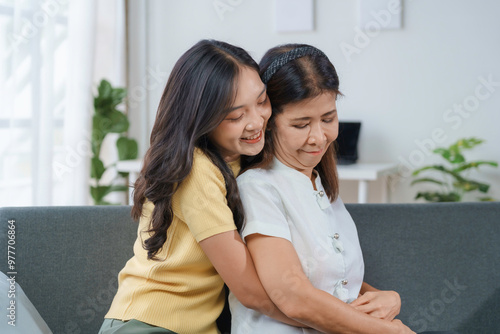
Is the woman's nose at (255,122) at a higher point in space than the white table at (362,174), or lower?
higher

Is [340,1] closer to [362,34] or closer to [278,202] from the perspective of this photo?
[362,34]

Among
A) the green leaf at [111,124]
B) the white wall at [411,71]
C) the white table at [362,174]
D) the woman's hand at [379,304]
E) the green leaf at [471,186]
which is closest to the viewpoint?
the woman's hand at [379,304]

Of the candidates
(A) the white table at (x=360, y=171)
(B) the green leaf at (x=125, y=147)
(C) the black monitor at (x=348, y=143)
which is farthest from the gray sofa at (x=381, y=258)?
(B) the green leaf at (x=125, y=147)

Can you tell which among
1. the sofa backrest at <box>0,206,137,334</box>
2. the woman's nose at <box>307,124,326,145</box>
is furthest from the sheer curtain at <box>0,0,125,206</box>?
the woman's nose at <box>307,124,326,145</box>

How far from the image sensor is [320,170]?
1.36 metres

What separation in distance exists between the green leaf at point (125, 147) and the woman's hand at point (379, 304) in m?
2.64

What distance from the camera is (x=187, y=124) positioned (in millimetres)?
1119

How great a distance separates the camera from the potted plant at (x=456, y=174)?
3283 mm

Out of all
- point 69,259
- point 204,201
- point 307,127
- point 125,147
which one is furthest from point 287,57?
point 125,147

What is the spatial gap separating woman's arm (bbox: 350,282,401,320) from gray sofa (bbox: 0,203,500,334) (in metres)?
0.26

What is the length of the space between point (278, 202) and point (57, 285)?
0.69 m

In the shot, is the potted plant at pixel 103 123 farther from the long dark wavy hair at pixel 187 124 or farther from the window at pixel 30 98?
the long dark wavy hair at pixel 187 124

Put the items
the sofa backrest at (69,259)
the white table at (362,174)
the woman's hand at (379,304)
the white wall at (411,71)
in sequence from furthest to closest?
1. the white wall at (411,71)
2. the white table at (362,174)
3. the sofa backrest at (69,259)
4. the woman's hand at (379,304)

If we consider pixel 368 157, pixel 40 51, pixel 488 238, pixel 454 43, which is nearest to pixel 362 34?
pixel 454 43
